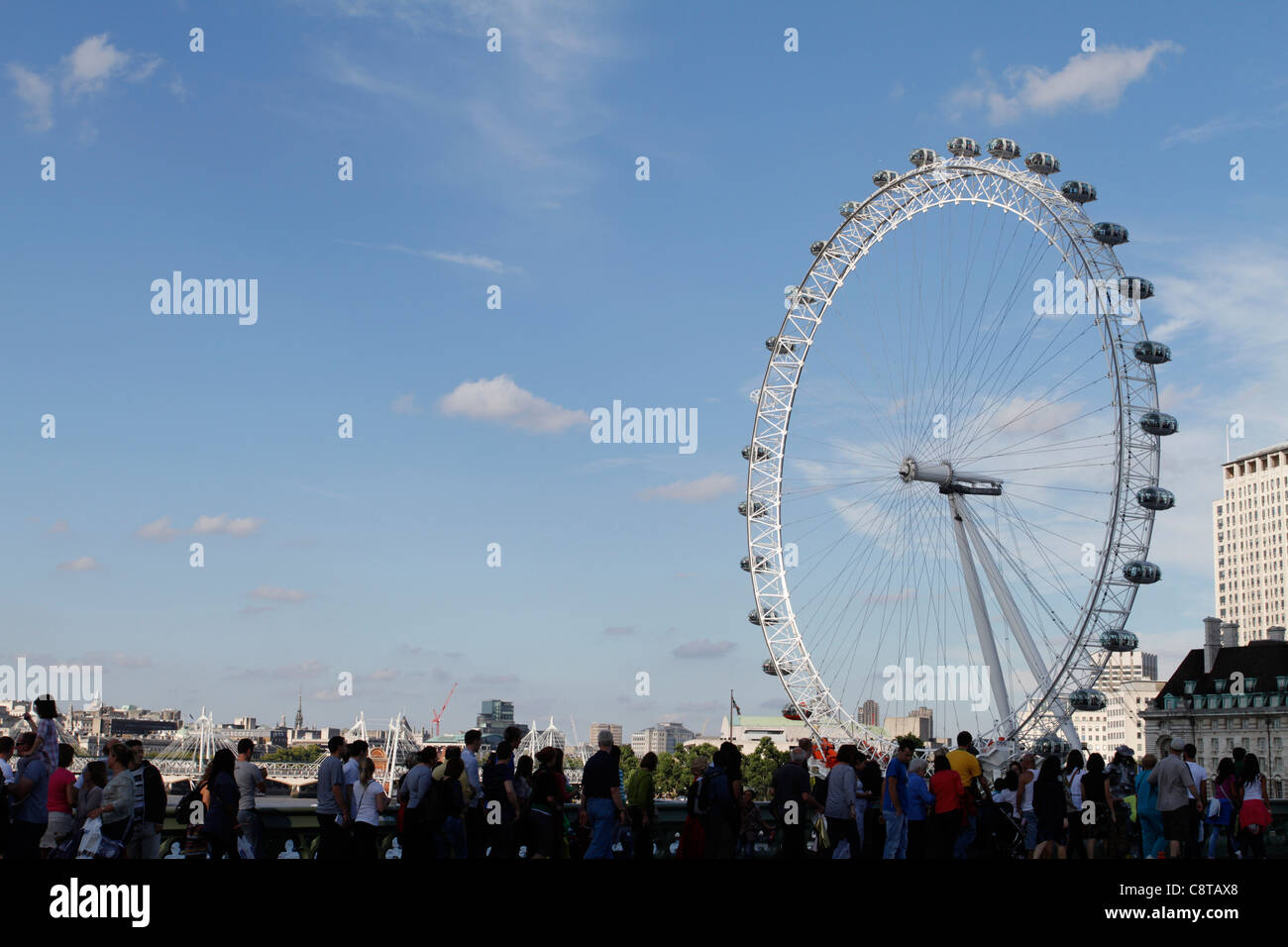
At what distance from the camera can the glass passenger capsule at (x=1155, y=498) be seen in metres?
53.7

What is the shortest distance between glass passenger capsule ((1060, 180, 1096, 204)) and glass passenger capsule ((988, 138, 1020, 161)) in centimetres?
266

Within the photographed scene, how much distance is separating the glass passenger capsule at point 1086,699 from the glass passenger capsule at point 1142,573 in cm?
461

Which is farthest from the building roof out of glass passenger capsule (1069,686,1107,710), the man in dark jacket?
the man in dark jacket

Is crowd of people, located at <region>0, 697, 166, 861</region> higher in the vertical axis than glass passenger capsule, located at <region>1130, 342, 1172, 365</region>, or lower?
lower

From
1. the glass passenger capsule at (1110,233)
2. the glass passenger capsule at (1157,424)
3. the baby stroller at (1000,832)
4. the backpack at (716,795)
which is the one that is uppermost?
the glass passenger capsule at (1110,233)

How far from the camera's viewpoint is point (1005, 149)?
57.0 m

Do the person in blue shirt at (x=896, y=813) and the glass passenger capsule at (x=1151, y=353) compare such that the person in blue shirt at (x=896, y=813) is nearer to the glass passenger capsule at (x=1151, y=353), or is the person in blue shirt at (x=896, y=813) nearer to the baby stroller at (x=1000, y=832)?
the baby stroller at (x=1000, y=832)

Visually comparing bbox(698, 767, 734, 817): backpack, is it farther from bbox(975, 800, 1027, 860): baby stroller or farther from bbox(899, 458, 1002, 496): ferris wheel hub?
bbox(899, 458, 1002, 496): ferris wheel hub

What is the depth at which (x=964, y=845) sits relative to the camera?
21.7 meters

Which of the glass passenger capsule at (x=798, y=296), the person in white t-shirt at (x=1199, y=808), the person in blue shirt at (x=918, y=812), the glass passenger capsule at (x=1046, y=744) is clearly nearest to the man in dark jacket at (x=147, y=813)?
the person in blue shirt at (x=918, y=812)

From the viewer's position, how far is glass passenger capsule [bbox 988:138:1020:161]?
56.9 meters

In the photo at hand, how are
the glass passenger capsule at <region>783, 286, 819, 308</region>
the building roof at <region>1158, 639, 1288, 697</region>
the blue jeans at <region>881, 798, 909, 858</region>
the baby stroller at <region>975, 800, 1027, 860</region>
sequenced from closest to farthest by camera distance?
the blue jeans at <region>881, 798, 909, 858</region> < the baby stroller at <region>975, 800, 1027, 860</region> < the glass passenger capsule at <region>783, 286, 819, 308</region> < the building roof at <region>1158, 639, 1288, 697</region>
